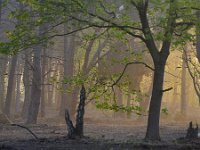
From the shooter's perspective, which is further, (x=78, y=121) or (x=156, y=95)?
(x=156, y=95)

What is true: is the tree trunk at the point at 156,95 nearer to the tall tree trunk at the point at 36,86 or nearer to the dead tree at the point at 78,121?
the dead tree at the point at 78,121

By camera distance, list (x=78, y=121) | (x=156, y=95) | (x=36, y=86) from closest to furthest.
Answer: (x=78, y=121)
(x=156, y=95)
(x=36, y=86)

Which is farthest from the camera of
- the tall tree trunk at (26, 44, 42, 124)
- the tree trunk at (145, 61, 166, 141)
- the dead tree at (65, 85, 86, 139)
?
the tall tree trunk at (26, 44, 42, 124)

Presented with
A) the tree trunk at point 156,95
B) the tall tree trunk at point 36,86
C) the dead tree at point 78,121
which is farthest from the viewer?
the tall tree trunk at point 36,86

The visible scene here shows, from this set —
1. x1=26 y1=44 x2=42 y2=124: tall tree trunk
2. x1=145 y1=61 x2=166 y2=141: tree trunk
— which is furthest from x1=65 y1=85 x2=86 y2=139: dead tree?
x1=26 y1=44 x2=42 y2=124: tall tree trunk

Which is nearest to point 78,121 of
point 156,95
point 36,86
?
point 156,95

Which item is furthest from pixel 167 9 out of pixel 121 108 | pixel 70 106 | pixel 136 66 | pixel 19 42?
pixel 136 66

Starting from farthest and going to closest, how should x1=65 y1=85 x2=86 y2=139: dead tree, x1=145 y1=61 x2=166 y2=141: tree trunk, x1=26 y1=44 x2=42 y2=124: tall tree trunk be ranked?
x1=26 y1=44 x2=42 y2=124: tall tree trunk
x1=145 y1=61 x2=166 y2=141: tree trunk
x1=65 y1=85 x2=86 y2=139: dead tree

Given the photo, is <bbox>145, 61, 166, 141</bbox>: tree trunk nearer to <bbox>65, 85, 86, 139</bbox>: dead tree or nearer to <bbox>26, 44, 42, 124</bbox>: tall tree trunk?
<bbox>65, 85, 86, 139</bbox>: dead tree

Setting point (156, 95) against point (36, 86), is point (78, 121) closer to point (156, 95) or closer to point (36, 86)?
point (156, 95)

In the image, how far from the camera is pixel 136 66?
41.2 metres

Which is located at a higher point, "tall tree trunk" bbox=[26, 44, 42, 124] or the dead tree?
"tall tree trunk" bbox=[26, 44, 42, 124]

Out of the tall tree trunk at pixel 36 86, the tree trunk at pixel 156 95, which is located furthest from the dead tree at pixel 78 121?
the tall tree trunk at pixel 36 86

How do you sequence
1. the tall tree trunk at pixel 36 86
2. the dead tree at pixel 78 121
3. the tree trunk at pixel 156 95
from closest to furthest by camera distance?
the dead tree at pixel 78 121, the tree trunk at pixel 156 95, the tall tree trunk at pixel 36 86
